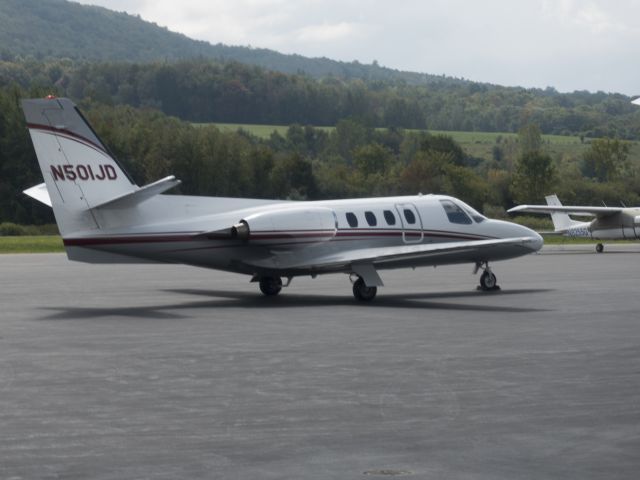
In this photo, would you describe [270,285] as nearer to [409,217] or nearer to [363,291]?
[363,291]

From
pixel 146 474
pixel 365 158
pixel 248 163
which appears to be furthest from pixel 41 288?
pixel 365 158

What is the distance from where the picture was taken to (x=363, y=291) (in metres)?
28.4

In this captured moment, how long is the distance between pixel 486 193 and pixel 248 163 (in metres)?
24.6

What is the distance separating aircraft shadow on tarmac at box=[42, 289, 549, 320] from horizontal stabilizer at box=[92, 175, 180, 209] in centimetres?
229

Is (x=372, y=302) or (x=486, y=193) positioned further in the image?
(x=486, y=193)

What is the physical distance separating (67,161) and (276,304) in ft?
19.0

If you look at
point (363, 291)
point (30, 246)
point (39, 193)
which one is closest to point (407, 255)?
point (363, 291)

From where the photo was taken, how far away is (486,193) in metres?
110

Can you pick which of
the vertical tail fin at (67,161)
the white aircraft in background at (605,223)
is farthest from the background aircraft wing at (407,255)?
the white aircraft in background at (605,223)

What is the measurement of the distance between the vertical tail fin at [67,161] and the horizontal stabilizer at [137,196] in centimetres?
25

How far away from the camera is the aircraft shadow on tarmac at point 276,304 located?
84.5 feet

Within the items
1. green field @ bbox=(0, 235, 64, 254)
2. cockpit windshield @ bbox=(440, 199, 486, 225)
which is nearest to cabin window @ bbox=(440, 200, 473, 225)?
cockpit windshield @ bbox=(440, 199, 486, 225)

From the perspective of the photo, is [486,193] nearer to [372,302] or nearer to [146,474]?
[372,302]

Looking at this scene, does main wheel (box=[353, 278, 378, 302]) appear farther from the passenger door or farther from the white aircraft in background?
the white aircraft in background
